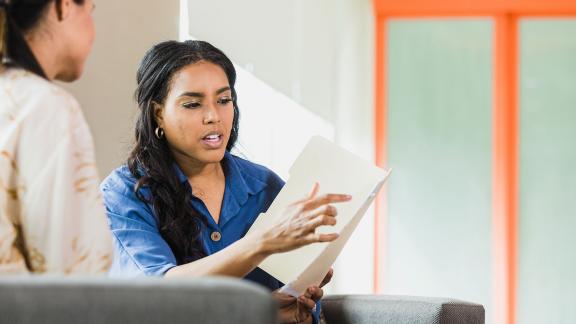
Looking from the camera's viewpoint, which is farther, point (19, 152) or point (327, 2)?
point (327, 2)

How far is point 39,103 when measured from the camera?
1147mm

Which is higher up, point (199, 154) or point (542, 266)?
point (199, 154)

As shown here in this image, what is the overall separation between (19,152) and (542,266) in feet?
16.1

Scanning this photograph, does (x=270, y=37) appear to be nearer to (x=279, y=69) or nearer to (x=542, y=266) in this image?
(x=279, y=69)

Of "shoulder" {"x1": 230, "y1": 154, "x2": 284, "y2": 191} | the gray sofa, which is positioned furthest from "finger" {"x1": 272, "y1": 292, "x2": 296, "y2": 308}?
the gray sofa

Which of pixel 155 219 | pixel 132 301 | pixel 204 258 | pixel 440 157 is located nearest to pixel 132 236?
pixel 155 219

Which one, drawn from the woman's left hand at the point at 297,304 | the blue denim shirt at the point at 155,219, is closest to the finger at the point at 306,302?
the woman's left hand at the point at 297,304

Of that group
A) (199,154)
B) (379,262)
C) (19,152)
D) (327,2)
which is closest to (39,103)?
(19,152)

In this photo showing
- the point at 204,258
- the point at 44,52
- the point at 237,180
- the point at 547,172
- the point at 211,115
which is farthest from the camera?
the point at 547,172

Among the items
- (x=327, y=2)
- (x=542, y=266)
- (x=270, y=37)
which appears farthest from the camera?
(x=542, y=266)

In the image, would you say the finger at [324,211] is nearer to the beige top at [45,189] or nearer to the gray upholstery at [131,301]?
the beige top at [45,189]

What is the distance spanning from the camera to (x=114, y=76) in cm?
223

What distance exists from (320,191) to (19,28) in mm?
845

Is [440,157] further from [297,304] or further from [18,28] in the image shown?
[18,28]
